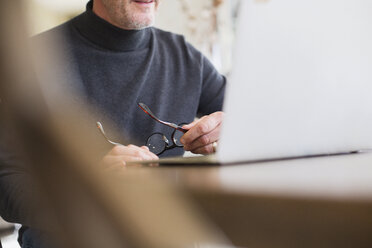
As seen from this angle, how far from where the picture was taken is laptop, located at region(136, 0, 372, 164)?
1.19 ft

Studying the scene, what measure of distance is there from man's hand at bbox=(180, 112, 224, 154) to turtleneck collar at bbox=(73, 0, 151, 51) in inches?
22.4

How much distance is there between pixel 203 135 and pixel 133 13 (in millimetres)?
630

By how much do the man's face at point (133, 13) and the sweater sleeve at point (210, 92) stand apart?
0.93ft

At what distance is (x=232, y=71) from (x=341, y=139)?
23 cm

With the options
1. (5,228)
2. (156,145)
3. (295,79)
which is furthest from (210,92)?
(295,79)

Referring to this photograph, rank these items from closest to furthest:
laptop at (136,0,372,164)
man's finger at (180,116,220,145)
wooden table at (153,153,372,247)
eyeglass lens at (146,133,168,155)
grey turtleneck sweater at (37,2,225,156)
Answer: wooden table at (153,153,372,247), laptop at (136,0,372,164), man's finger at (180,116,220,145), eyeglass lens at (146,133,168,155), grey turtleneck sweater at (37,2,225,156)

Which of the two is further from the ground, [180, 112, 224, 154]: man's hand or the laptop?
the laptop

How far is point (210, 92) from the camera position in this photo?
144cm

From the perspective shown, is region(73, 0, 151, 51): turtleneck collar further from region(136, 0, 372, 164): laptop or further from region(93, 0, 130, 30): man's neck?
region(136, 0, 372, 164): laptop

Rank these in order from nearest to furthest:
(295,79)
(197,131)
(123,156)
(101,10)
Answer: (295,79) → (123,156) → (197,131) → (101,10)

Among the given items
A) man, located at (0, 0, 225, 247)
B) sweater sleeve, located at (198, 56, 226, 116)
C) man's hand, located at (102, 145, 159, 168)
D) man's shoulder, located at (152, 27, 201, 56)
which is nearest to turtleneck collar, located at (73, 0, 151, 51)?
man, located at (0, 0, 225, 247)

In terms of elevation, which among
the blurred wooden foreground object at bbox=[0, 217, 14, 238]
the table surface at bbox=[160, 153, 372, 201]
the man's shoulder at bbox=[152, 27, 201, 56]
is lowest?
the blurred wooden foreground object at bbox=[0, 217, 14, 238]

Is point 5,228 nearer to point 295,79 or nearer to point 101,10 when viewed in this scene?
point 295,79

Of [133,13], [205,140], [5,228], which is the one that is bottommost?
[5,228]
